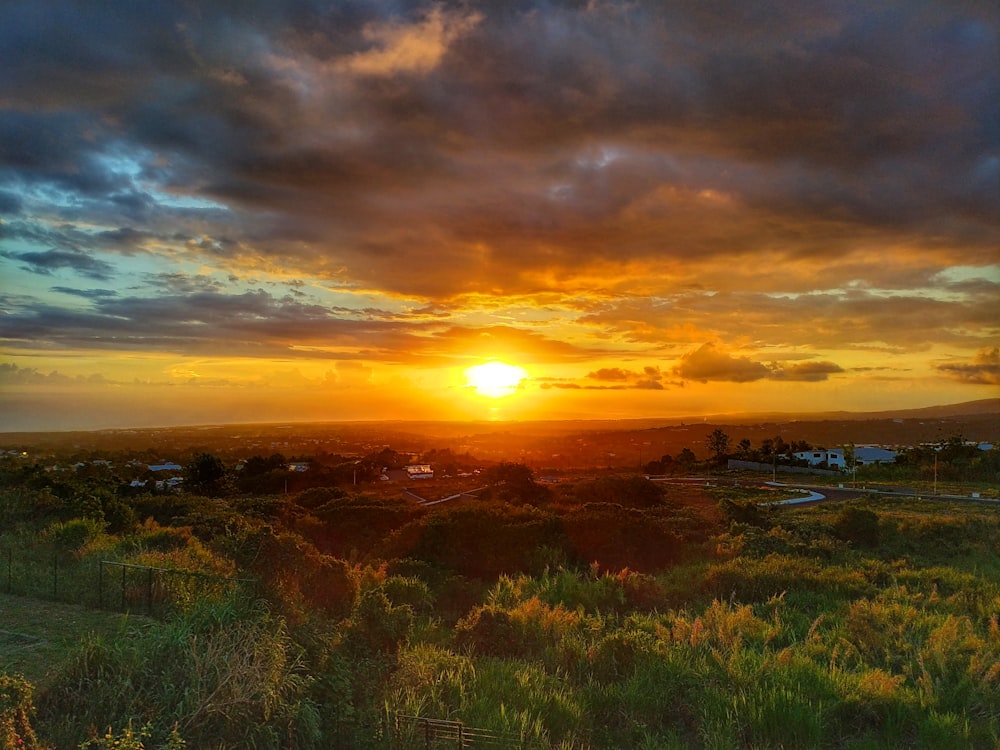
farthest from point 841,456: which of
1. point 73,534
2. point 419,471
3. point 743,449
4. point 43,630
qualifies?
point 43,630

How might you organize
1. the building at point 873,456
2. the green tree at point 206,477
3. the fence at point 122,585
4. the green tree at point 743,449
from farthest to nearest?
the green tree at point 743,449 < the building at point 873,456 < the green tree at point 206,477 < the fence at point 122,585

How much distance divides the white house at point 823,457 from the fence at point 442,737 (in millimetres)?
77430

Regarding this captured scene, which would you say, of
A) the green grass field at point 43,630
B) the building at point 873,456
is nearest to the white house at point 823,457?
the building at point 873,456

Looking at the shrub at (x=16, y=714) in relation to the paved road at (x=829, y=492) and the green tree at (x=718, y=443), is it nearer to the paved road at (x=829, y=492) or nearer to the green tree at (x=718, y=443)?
the paved road at (x=829, y=492)

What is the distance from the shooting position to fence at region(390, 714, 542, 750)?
23.7 ft

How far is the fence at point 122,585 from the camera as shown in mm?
10422

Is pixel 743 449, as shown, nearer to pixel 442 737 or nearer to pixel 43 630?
pixel 442 737

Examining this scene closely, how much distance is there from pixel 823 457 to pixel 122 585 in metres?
84.6

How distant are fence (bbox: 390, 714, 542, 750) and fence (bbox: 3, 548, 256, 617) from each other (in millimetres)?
3446

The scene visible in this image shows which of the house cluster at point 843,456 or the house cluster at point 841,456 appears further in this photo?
the house cluster at point 841,456

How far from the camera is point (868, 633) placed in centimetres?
1229

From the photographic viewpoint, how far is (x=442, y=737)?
7.38 metres

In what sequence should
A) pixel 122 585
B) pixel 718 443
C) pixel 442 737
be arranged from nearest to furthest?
pixel 442 737, pixel 122 585, pixel 718 443

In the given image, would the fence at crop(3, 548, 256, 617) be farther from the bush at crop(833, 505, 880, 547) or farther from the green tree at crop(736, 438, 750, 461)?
the green tree at crop(736, 438, 750, 461)
